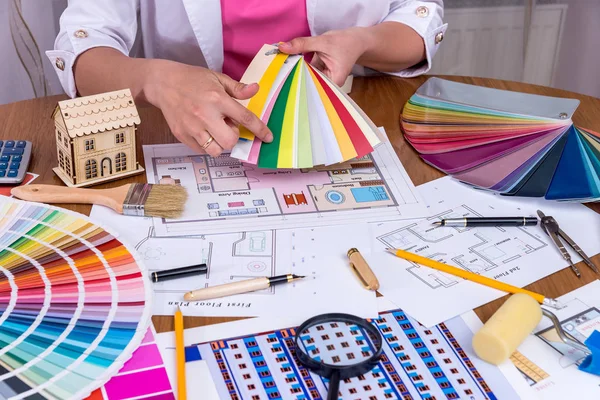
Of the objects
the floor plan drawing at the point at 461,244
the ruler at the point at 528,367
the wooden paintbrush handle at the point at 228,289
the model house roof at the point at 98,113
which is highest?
the model house roof at the point at 98,113

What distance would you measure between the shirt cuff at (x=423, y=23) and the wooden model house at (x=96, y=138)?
58 centimetres

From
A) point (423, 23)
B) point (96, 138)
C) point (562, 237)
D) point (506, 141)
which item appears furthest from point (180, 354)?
point (423, 23)

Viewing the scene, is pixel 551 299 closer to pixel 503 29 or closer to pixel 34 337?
pixel 34 337

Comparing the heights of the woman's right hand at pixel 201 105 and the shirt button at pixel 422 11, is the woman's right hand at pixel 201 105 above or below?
below

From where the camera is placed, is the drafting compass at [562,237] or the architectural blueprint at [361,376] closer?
the architectural blueprint at [361,376]

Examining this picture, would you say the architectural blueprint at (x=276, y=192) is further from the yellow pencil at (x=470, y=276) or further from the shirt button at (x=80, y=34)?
the shirt button at (x=80, y=34)

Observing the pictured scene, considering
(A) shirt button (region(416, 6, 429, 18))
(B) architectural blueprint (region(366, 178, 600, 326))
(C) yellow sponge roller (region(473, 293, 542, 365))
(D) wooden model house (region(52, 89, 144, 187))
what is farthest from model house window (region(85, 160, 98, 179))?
(A) shirt button (region(416, 6, 429, 18))

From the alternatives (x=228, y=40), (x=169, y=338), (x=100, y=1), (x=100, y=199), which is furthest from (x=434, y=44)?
(x=169, y=338)

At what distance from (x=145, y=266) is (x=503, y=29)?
156cm

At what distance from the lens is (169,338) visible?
73 cm

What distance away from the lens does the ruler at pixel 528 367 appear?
0.70 metres

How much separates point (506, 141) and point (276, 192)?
37cm

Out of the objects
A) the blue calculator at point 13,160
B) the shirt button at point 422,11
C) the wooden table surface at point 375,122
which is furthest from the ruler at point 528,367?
the shirt button at point 422,11

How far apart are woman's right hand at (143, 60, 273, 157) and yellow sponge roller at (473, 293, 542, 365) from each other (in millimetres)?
410
